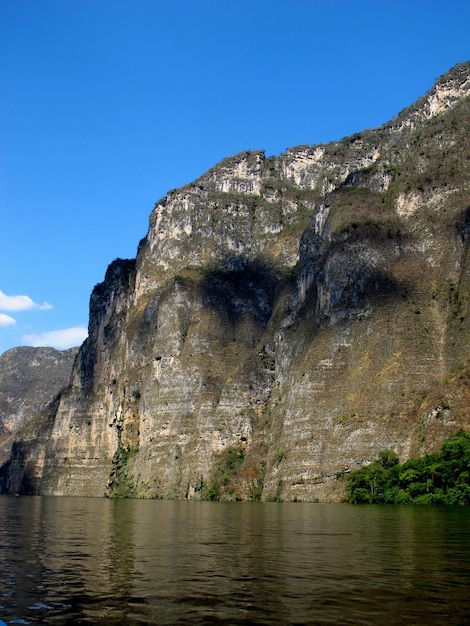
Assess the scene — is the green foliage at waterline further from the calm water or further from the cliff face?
the calm water

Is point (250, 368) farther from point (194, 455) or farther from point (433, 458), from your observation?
point (433, 458)

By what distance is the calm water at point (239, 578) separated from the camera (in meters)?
20.7

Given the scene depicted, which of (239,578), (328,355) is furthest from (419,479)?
(239,578)

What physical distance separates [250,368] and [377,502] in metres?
73.7

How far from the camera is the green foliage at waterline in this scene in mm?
92938

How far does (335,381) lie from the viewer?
448ft

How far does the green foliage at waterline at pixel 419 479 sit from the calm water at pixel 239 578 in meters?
48.2

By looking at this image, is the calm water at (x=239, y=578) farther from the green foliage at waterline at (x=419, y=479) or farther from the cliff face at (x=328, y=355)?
the cliff face at (x=328, y=355)

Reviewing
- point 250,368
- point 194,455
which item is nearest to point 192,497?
point 194,455

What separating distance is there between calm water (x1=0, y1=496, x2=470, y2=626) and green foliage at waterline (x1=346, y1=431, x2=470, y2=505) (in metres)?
48.2

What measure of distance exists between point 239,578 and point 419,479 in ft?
255

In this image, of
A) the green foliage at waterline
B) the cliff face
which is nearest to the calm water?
the green foliage at waterline

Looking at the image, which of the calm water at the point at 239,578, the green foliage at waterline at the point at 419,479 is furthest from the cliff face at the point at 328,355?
the calm water at the point at 239,578

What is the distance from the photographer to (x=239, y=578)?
27.1 meters
